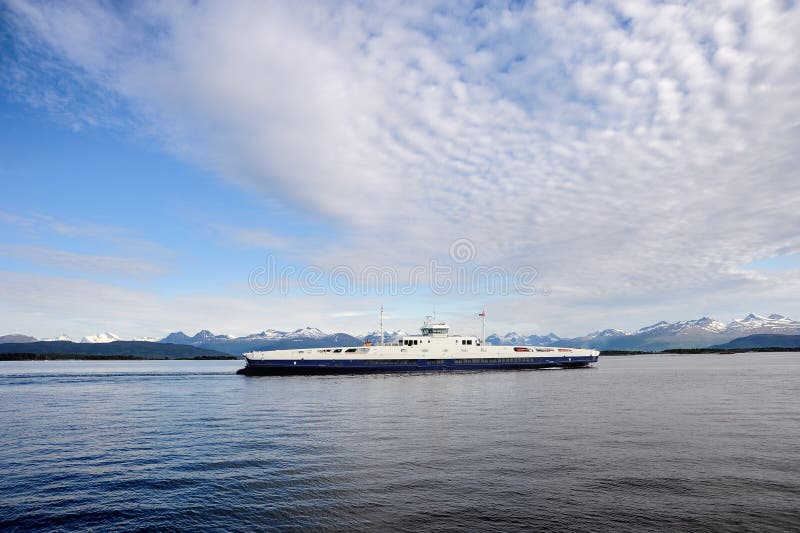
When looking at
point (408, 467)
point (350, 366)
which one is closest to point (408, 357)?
point (350, 366)

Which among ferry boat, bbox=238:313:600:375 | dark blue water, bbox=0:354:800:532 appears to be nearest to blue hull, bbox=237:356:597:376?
ferry boat, bbox=238:313:600:375

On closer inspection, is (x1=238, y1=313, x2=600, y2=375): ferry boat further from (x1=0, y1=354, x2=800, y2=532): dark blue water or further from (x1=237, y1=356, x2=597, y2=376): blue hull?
(x1=0, y1=354, x2=800, y2=532): dark blue water

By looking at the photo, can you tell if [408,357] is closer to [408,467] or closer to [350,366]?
[350,366]

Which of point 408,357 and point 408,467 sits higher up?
point 408,357

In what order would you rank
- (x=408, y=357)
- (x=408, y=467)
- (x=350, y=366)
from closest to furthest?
1. (x=408, y=467)
2. (x=350, y=366)
3. (x=408, y=357)

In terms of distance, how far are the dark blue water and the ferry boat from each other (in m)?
58.1

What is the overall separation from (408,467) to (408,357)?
91549 millimetres

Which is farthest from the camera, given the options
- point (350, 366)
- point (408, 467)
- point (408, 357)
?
point (408, 357)

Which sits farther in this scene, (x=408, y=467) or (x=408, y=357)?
(x=408, y=357)

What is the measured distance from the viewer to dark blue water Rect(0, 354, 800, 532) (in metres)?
21.0

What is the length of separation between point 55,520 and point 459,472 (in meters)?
20.1

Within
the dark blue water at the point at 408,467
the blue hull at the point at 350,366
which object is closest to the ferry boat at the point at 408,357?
the blue hull at the point at 350,366

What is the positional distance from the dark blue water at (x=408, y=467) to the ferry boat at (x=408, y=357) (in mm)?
58072

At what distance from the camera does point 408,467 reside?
93.7 ft
